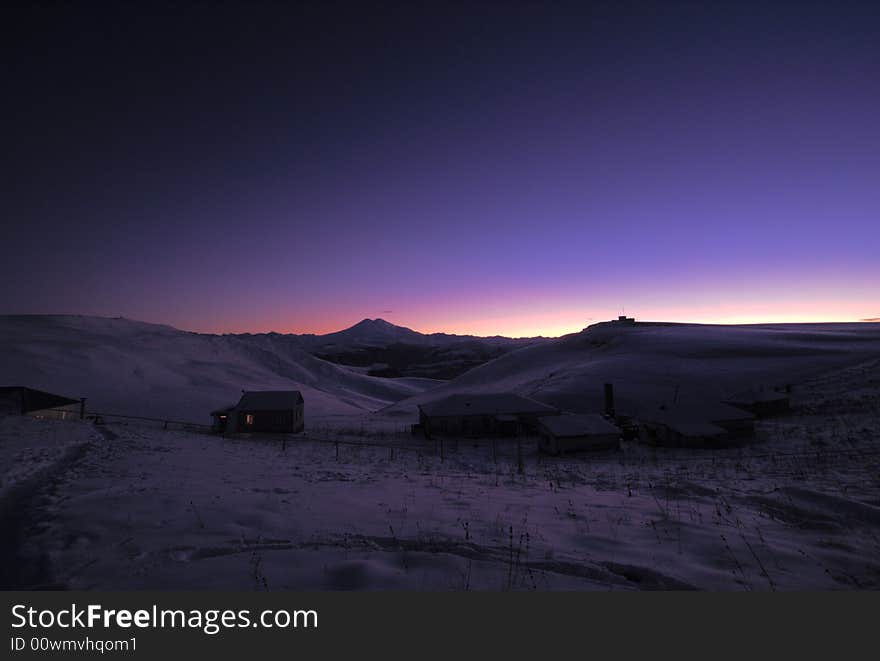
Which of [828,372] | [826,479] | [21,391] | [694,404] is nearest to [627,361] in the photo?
[828,372]

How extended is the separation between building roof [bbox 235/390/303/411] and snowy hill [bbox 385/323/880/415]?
1134 inches

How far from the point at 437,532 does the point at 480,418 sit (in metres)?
37.3

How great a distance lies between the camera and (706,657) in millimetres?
3734

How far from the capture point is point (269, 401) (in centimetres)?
4534

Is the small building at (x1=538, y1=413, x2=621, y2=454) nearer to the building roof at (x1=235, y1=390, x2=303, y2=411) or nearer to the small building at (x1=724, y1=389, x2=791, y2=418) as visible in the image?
the small building at (x1=724, y1=389, x2=791, y2=418)

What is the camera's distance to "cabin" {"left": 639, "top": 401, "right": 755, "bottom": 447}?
33781 millimetres

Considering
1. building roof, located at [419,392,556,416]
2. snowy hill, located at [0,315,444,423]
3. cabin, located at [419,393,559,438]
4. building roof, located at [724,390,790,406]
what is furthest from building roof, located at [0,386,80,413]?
building roof, located at [724,390,790,406]

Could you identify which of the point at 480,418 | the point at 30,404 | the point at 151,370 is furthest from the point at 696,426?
the point at 151,370

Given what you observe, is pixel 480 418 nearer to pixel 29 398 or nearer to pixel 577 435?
pixel 577 435

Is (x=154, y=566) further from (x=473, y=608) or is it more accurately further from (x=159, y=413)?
(x=159, y=413)

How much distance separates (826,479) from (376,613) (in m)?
16.0

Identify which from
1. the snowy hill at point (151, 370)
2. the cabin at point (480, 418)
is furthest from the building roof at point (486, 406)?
the snowy hill at point (151, 370)

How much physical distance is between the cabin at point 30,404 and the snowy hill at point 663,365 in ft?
147

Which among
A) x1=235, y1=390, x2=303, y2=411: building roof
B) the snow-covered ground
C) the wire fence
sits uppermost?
the snow-covered ground
